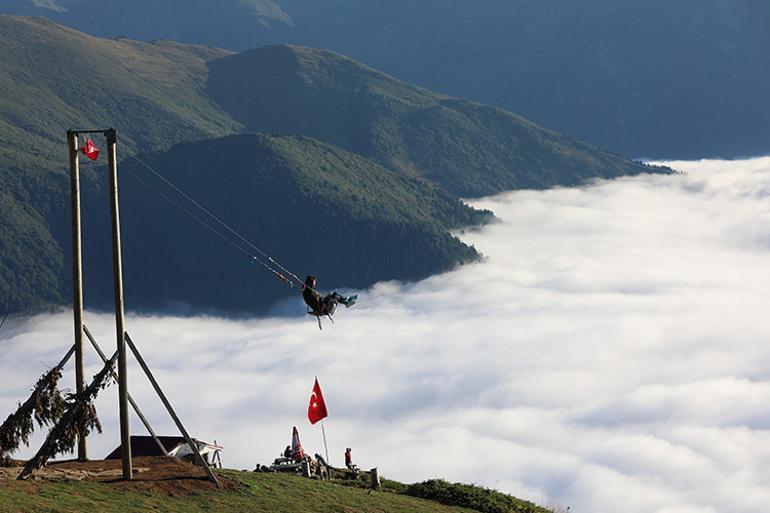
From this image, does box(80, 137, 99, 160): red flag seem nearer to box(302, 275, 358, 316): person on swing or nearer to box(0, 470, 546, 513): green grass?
box(302, 275, 358, 316): person on swing

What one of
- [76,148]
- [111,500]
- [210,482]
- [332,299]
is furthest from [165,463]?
[76,148]

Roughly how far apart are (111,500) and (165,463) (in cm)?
697

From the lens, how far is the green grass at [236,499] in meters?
44.9

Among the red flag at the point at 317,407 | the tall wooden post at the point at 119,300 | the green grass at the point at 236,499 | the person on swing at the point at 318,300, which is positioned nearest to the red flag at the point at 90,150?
the tall wooden post at the point at 119,300

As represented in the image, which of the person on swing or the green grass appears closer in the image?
the green grass

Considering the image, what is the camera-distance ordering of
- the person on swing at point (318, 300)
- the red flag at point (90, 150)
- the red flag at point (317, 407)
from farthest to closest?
the red flag at point (317, 407) < the person on swing at point (318, 300) < the red flag at point (90, 150)

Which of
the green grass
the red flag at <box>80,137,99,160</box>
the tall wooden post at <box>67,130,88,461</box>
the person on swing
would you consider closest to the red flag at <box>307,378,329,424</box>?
the green grass

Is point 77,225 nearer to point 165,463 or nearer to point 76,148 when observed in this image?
point 76,148

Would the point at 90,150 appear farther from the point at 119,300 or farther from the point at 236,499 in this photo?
the point at 236,499

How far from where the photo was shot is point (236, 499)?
50.2 meters

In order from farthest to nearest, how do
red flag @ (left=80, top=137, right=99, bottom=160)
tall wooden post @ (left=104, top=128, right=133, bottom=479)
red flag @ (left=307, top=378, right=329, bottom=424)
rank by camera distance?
red flag @ (left=307, top=378, right=329, bottom=424) < red flag @ (left=80, top=137, right=99, bottom=160) < tall wooden post @ (left=104, top=128, right=133, bottom=479)

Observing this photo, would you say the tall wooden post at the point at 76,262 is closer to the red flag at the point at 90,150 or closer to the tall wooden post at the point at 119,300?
the red flag at the point at 90,150

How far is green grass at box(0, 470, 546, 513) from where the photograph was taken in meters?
44.9

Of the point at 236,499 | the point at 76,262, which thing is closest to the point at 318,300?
the point at 236,499
